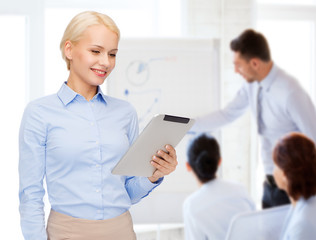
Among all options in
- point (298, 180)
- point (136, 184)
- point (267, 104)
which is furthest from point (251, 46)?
point (136, 184)

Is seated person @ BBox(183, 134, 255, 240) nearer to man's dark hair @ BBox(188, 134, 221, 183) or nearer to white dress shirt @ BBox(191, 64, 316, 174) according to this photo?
man's dark hair @ BBox(188, 134, 221, 183)

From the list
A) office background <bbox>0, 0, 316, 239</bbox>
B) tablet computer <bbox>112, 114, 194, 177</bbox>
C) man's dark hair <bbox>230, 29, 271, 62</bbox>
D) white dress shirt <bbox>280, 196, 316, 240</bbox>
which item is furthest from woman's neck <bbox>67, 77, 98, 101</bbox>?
office background <bbox>0, 0, 316, 239</bbox>

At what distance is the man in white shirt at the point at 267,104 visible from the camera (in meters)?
3.10

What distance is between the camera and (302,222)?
2.48m

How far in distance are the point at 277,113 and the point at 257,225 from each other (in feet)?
2.53

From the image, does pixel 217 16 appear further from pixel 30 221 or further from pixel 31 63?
pixel 30 221

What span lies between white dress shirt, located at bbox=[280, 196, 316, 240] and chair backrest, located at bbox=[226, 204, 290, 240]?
0.25m

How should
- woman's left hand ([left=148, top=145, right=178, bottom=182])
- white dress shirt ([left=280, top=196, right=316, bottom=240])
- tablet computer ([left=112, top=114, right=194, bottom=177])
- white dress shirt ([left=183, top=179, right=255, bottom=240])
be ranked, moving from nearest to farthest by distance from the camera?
tablet computer ([left=112, top=114, right=194, bottom=177])
woman's left hand ([left=148, top=145, right=178, bottom=182])
white dress shirt ([left=280, top=196, right=316, bottom=240])
white dress shirt ([left=183, top=179, right=255, bottom=240])

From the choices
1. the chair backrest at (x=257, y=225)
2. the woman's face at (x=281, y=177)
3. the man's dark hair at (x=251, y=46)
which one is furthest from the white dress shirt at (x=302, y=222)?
the man's dark hair at (x=251, y=46)

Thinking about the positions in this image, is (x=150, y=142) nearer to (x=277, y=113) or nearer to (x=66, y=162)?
(x=66, y=162)

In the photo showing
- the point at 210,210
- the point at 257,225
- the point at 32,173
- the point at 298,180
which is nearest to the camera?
the point at 32,173

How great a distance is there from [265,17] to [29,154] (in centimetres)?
334

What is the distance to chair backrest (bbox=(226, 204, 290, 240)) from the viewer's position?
9.20 ft

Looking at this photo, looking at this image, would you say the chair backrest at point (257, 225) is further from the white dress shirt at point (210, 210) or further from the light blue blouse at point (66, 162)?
the light blue blouse at point (66, 162)
